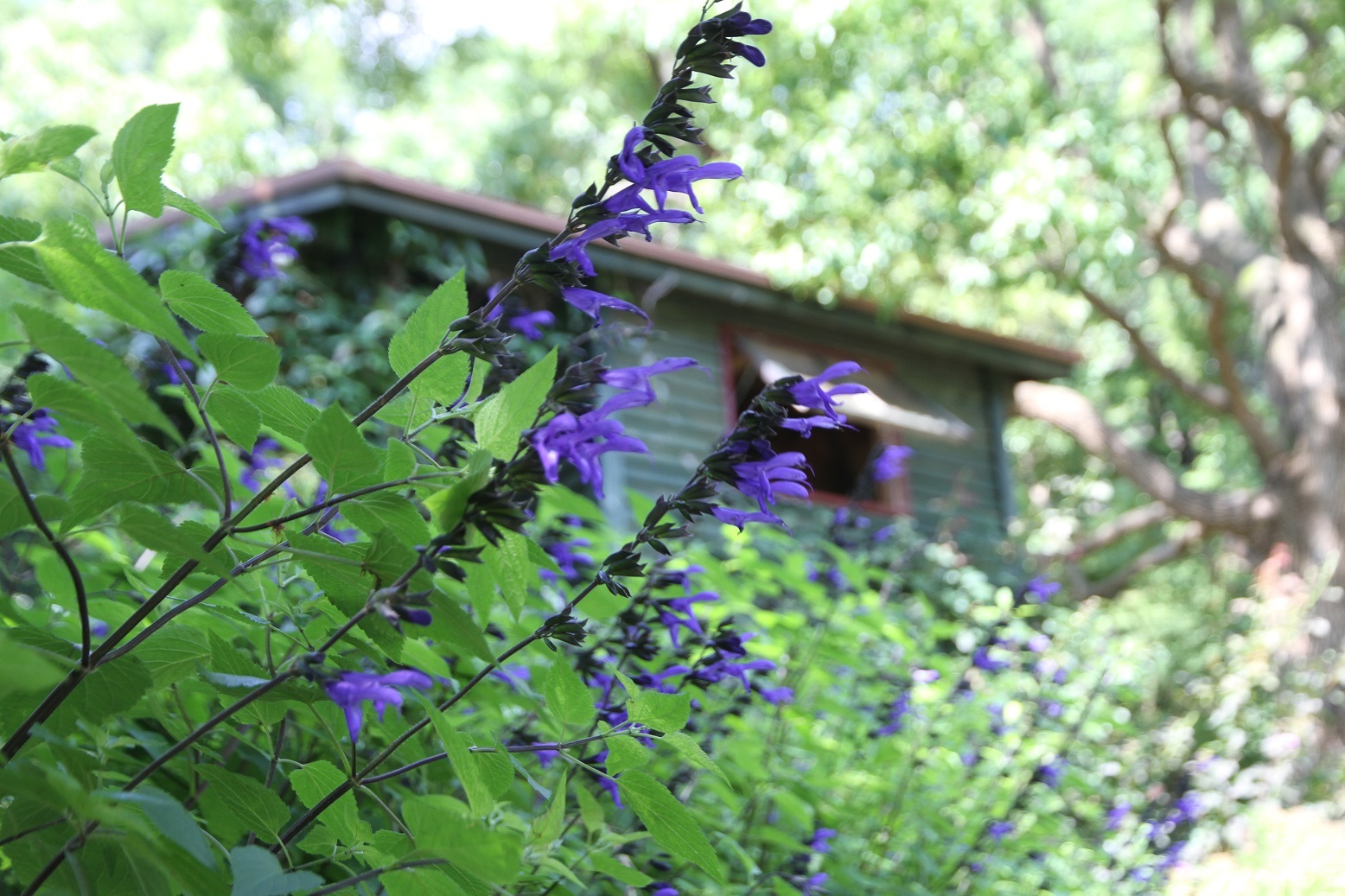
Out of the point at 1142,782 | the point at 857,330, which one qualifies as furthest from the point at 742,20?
the point at 857,330

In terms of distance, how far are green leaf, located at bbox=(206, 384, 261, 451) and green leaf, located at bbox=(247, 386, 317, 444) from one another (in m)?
0.01

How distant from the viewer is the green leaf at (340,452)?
3.23ft

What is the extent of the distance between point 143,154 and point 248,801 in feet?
2.13

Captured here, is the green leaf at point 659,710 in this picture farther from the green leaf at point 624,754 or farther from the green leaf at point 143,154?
the green leaf at point 143,154

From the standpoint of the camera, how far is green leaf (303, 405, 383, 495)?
984mm

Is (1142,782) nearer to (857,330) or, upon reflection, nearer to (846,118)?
(857,330)

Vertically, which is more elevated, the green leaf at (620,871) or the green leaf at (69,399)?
the green leaf at (69,399)

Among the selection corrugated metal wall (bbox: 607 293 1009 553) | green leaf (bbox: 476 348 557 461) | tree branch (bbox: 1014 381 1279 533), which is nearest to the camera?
green leaf (bbox: 476 348 557 461)

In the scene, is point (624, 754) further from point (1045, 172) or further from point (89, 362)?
point (1045, 172)

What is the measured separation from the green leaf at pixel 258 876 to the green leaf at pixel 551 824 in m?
0.31

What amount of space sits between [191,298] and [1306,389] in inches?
589

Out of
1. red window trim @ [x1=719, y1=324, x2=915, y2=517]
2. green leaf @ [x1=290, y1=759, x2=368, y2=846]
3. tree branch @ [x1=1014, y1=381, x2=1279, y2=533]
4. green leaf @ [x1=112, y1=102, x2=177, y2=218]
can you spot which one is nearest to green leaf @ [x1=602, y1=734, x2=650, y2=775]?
green leaf @ [x1=290, y1=759, x2=368, y2=846]

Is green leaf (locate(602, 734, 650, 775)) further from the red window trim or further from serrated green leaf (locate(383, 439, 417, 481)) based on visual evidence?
the red window trim

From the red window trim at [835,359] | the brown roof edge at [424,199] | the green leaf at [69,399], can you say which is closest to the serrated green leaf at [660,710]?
the green leaf at [69,399]
